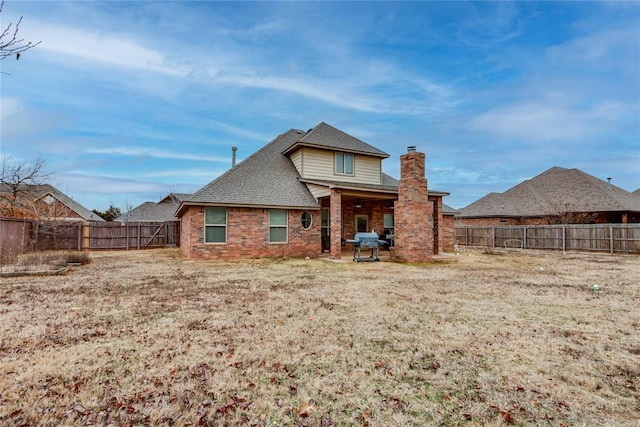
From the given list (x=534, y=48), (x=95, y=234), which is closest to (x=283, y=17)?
(x=534, y=48)

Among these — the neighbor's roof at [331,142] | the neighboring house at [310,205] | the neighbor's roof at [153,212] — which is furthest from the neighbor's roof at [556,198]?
the neighbor's roof at [153,212]

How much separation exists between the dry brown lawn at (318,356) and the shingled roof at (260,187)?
688 centimetres

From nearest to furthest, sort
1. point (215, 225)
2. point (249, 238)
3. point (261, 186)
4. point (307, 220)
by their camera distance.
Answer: point (215, 225) → point (249, 238) → point (261, 186) → point (307, 220)

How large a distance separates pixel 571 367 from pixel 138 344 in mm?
5123

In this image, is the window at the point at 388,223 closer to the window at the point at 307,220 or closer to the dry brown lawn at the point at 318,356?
the window at the point at 307,220

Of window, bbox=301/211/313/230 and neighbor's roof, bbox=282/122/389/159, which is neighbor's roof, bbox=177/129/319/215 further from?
neighbor's roof, bbox=282/122/389/159

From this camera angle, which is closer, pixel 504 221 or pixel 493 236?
pixel 493 236

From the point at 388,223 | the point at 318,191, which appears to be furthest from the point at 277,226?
the point at 388,223

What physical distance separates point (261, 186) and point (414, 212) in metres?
7.11

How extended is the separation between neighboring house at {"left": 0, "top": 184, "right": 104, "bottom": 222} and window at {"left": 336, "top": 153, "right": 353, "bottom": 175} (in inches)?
670

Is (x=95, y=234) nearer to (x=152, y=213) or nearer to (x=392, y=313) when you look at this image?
(x=152, y=213)

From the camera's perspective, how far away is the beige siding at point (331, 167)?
676 inches

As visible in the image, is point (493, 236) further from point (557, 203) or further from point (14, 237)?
point (14, 237)

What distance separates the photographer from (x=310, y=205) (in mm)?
15320
